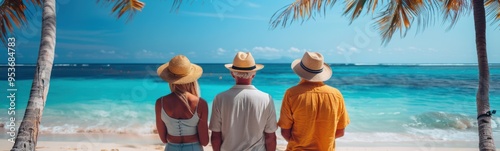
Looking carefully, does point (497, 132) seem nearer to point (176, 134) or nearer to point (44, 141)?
point (176, 134)

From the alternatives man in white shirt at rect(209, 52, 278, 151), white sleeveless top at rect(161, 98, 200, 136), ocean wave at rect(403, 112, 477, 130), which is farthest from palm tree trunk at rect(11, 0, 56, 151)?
ocean wave at rect(403, 112, 477, 130)

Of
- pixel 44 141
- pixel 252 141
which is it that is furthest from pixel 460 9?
pixel 44 141

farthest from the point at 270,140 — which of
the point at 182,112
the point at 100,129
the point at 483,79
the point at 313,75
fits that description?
the point at 100,129

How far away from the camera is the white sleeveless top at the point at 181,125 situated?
2.28 m

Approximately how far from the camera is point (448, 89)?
74.5 feet

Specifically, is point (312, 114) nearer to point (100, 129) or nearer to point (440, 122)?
point (100, 129)

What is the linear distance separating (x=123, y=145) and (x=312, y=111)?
216 inches

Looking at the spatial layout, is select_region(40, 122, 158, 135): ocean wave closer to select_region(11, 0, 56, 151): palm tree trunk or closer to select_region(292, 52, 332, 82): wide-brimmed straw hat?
select_region(11, 0, 56, 151): palm tree trunk

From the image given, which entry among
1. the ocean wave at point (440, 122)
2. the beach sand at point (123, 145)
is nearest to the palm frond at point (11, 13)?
the beach sand at point (123, 145)

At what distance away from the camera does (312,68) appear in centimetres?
243

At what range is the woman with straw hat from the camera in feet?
7.41

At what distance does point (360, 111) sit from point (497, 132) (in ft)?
16.6

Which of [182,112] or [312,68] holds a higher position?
[312,68]

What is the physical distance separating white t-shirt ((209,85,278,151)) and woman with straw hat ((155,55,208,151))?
111mm
